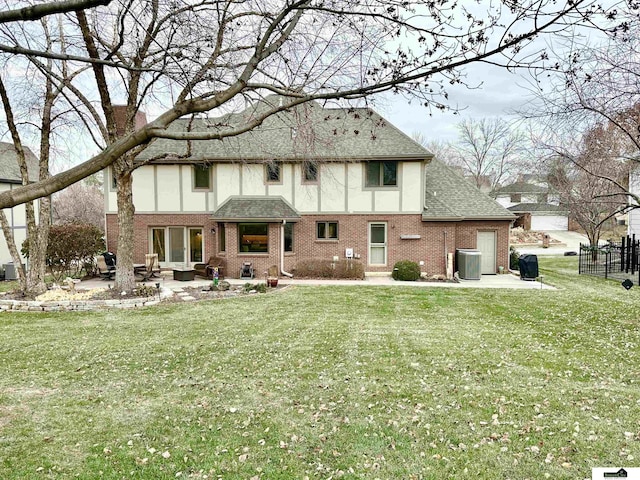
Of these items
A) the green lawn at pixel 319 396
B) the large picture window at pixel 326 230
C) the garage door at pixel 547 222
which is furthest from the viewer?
the garage door at pixel 547 222

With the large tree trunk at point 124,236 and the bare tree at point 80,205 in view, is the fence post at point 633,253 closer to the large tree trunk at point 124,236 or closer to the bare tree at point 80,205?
the large tree trunk at point 124,236

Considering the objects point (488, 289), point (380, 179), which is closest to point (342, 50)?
point (488, 289)

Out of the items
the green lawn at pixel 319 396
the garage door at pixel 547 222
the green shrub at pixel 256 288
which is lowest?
the green lawn at pixel 319 396

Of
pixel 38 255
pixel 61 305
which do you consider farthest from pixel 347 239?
pixel 38 255

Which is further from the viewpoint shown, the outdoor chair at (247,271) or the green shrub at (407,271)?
the outdoor chair at (247,271)

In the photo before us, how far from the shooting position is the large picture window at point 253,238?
685 inches

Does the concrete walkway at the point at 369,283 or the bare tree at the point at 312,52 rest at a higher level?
the bare tree at the point at 312,52

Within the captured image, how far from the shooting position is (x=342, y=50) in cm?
497

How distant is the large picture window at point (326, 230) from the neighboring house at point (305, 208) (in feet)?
0.14

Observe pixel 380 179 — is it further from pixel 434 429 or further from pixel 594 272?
pixel 434 429

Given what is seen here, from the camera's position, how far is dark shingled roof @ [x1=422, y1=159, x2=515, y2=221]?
17.5 m

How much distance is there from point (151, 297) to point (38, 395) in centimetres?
667

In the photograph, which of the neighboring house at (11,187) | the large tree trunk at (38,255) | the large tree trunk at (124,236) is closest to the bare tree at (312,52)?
the large tree trunk at (124,236)

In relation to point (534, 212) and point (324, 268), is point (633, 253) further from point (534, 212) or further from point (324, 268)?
point (534, 212)
